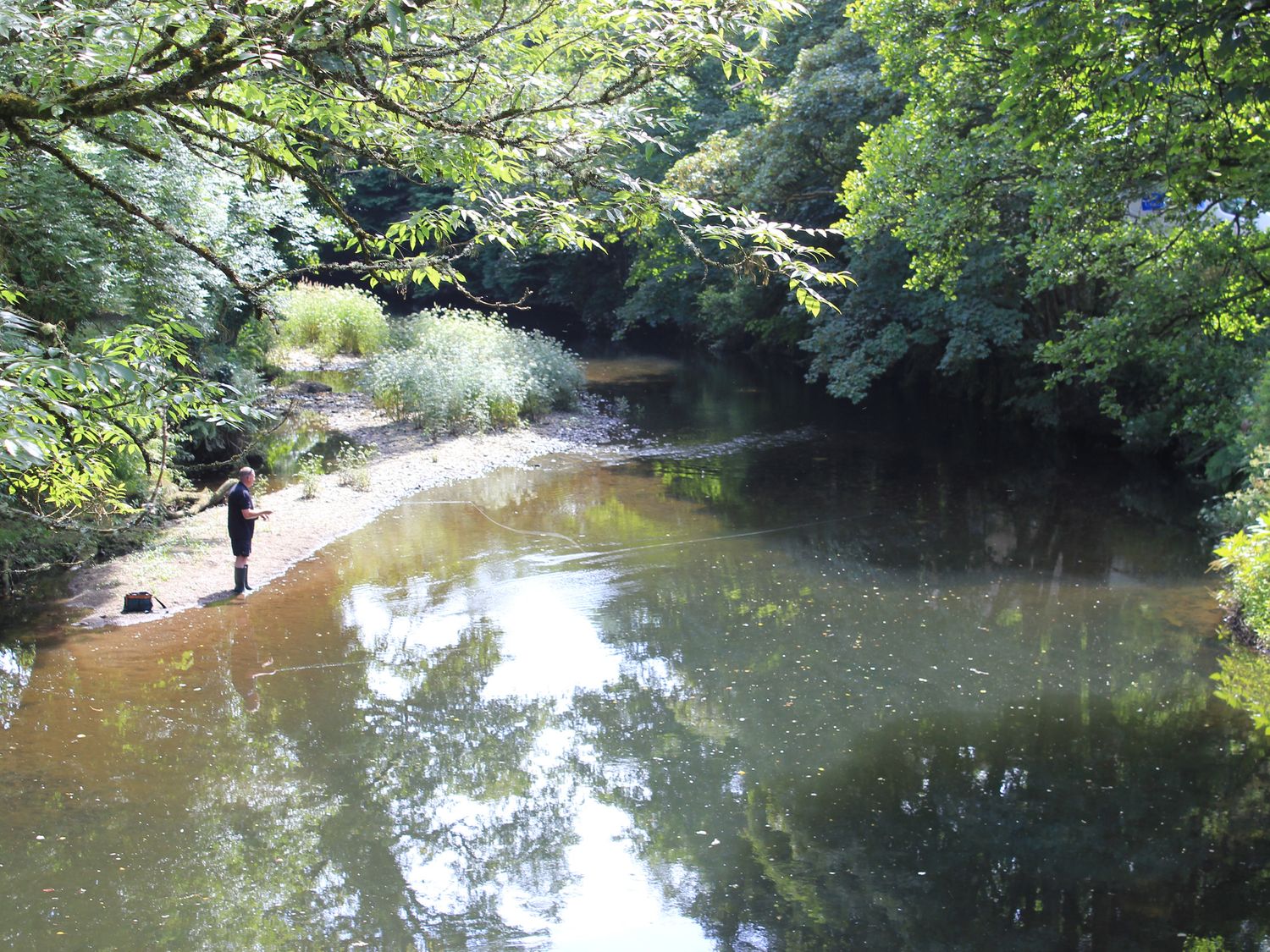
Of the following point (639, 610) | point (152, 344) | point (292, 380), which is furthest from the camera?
point (292, 380)

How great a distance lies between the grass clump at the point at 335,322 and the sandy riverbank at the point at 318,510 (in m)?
5.17

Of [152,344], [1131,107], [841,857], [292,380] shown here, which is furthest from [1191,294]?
[292,380]

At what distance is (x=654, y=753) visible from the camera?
8.37 m

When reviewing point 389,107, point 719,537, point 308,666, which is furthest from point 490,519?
point 389,107

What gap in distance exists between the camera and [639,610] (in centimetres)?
1172

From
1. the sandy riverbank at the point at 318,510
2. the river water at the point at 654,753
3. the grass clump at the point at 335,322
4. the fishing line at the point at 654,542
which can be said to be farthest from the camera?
the grass clump at the point at 335,322

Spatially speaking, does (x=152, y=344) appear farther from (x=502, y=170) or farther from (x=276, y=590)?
(x=276, y=590)

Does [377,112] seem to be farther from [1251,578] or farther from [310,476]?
[310,476]

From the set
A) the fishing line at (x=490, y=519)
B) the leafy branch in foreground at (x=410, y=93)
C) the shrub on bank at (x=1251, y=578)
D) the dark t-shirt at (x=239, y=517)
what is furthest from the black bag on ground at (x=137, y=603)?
the shrub on bank at (x=1251, y=578)

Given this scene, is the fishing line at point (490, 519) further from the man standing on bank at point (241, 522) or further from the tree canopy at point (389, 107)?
the tree canopy at point (389, 107)

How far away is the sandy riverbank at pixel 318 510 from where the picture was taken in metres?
11.9

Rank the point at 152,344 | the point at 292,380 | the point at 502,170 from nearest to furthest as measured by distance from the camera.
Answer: the point at 152,344 → the point at 502,170 → the point at 292,380

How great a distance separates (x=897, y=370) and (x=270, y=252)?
17408 mm

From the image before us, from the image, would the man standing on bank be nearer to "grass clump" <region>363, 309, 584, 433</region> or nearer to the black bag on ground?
the black bag on ground
